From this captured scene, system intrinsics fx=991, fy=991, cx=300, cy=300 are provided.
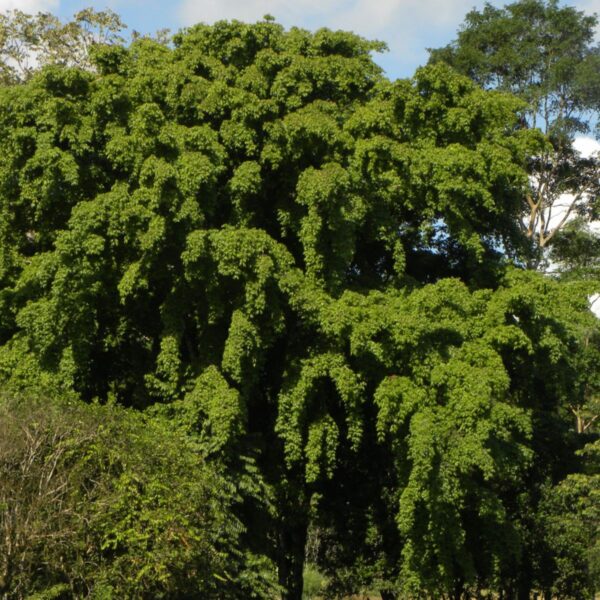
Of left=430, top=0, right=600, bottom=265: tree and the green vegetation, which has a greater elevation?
left=430, top=0, right=600, bottom=265: tree

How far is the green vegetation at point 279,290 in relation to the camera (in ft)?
46.3

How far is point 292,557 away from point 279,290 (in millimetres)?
6004

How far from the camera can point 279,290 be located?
14547mm

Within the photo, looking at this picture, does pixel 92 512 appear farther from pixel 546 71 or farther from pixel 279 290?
pixel 546 71

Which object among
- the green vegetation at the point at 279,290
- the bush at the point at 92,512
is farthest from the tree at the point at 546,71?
the bush at the point at 92,512

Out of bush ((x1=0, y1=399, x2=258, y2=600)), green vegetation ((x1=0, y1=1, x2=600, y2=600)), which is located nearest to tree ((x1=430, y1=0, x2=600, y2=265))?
green vegetation ((x1=0, y1=1, x2=600, y2=600))

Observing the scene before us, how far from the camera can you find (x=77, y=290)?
14.3 meters

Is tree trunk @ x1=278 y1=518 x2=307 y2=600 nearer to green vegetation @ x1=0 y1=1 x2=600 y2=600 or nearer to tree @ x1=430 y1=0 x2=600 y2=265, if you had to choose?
green vegetation @ x1=0 y1=1 x2=600 y2=600

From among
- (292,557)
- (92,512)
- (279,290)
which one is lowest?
(292,557)

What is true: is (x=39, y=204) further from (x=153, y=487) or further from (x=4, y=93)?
(x=153, y=487)

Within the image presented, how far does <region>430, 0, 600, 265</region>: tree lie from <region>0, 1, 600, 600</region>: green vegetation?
7.05 meters

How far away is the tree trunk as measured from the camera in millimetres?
17328

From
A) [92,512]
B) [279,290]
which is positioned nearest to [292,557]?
[279,290]

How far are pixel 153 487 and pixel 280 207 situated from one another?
19.1 ft
